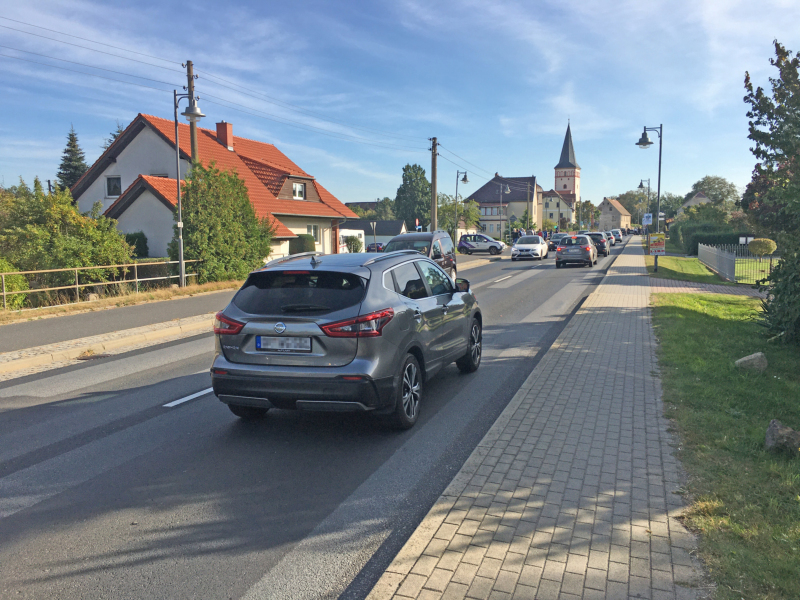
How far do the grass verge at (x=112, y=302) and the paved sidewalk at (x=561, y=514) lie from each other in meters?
12.5

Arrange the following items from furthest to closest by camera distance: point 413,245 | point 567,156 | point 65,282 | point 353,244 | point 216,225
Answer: point 567,156
point 353,244
point 216,225
point 413,245
point 65,282

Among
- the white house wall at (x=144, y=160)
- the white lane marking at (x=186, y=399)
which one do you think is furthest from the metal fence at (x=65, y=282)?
the white house wall at (x=144, y=160)

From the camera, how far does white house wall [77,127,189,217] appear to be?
33.3 m

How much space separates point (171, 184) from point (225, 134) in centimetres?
813

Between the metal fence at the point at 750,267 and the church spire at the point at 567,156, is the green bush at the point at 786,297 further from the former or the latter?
the church spire at the point at 567,156

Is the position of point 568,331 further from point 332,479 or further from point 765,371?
point 332,479

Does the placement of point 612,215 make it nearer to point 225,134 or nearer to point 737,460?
point 225,134

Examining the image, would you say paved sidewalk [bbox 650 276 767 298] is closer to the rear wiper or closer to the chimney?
the rear wiper

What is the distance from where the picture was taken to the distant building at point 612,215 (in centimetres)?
17762

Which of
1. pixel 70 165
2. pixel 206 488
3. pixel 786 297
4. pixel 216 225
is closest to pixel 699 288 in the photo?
pixel 786 297

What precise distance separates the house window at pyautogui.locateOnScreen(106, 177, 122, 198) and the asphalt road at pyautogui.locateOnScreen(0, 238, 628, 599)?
3032 centimetres

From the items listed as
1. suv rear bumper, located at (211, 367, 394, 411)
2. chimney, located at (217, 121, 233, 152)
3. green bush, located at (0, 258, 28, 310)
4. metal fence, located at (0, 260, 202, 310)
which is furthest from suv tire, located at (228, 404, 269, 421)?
chimney, located at (217, 121, 233, 152)

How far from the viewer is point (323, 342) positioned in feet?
16.6

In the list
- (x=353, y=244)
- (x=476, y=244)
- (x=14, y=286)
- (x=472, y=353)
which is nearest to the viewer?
(x=472, y=353)
